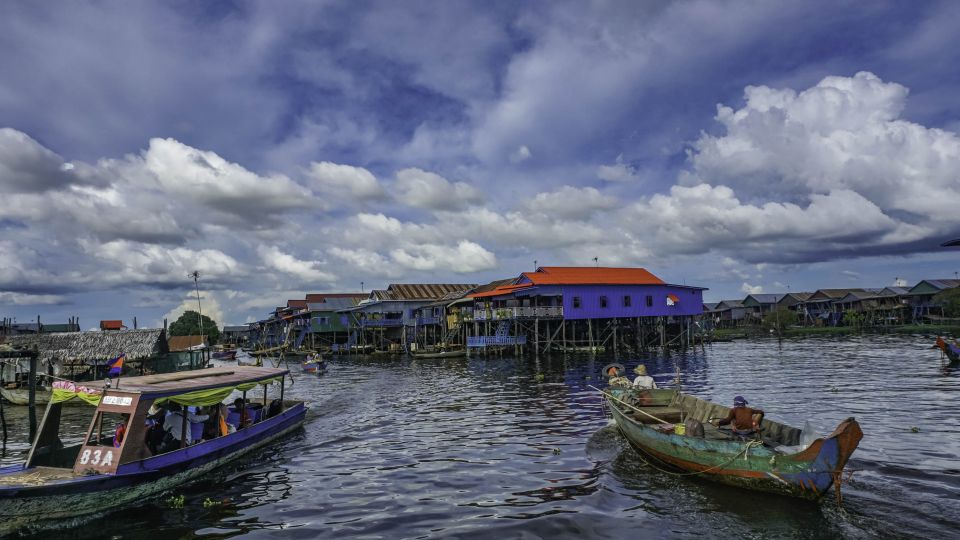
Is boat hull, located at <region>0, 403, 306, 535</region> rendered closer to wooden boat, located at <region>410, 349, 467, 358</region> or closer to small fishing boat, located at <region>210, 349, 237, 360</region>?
wooden boat, located at <region>410, 349, 467, 358</region>

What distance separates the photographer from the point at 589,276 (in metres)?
52.8

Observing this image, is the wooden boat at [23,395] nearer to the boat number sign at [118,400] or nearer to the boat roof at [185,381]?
the boat roof at [185,381]

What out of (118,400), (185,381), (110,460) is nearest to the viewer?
(110,460)

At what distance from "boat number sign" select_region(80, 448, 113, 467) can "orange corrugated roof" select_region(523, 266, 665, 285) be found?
39.8 meters

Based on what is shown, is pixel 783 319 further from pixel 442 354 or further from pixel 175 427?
pixel 175 427

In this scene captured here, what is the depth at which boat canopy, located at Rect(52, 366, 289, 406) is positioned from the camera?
12.0 metres

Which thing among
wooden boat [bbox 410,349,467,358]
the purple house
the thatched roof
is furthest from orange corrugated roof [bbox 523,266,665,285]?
the thatched roof

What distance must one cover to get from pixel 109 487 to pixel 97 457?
845 mm

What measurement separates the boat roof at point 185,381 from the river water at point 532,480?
229cm

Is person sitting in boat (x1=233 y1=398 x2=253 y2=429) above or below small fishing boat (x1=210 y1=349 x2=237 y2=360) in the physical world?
above

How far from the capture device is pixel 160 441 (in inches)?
516

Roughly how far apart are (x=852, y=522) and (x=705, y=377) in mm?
22825

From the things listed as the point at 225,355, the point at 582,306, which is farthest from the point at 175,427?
the point at 225,355

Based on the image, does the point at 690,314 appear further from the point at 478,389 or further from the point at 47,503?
the point at 47,503
